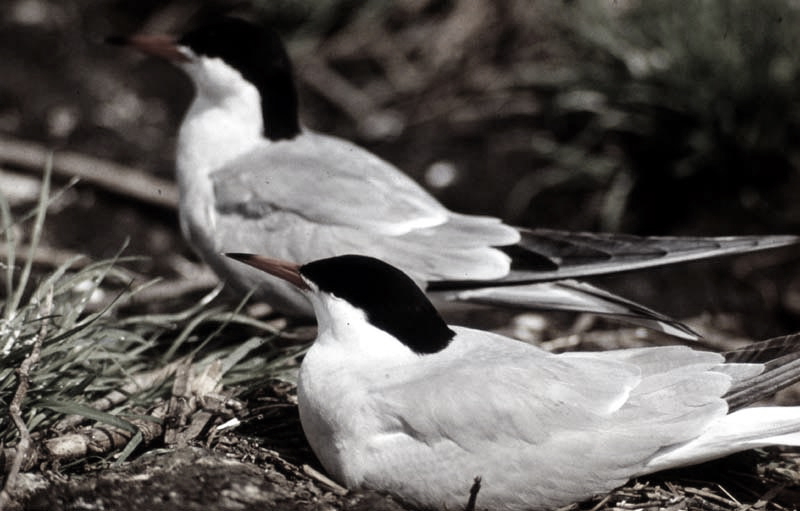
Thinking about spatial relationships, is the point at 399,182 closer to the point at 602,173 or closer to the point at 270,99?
the point at 270,99

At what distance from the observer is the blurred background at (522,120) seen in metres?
4.61

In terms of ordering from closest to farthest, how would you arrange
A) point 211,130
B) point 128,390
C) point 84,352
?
point 84,352 < point 128,390 < point 211,130

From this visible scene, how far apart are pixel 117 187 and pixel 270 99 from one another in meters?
1.20

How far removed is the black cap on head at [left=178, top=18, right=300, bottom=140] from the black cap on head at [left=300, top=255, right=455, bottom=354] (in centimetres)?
135

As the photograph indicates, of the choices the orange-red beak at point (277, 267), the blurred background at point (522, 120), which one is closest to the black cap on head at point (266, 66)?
the blurred background at point (522, 120)

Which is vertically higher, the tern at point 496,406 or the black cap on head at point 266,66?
the black cap on head at point 266,66

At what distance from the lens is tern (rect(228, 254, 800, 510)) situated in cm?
246

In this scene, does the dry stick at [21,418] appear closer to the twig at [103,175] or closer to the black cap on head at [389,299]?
the black cap on head at [389,299]

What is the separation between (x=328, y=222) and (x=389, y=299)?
35.9 inches

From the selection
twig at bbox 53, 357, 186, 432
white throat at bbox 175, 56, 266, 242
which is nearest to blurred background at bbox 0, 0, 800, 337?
white throat at bbox 175, 56, 266, 242

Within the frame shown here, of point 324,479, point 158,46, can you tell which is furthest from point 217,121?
point 324,479

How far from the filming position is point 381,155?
518cm

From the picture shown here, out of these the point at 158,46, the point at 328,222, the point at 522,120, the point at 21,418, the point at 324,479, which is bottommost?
the point at 21,418

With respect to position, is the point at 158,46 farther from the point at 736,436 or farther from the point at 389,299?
the point at 736,436
